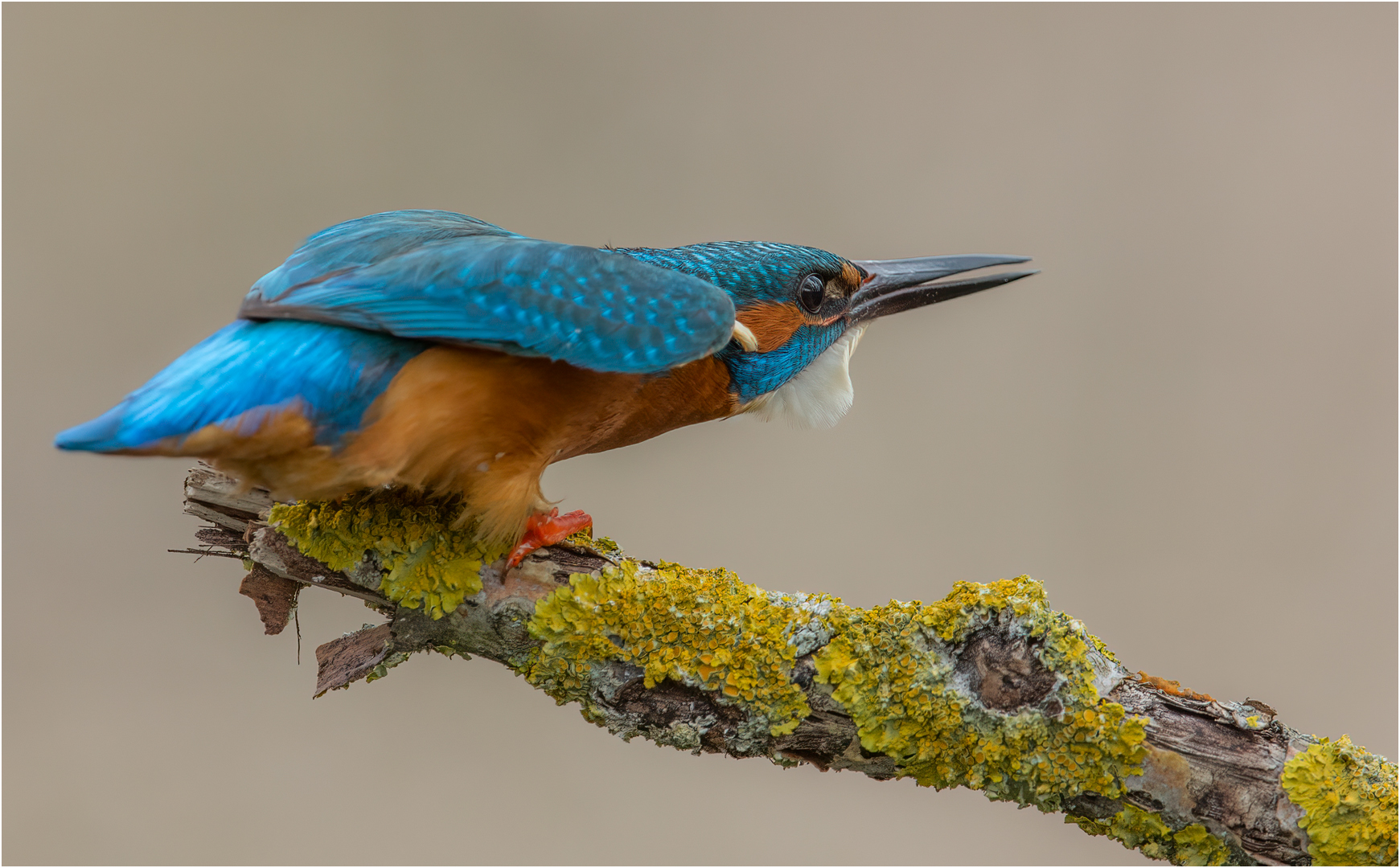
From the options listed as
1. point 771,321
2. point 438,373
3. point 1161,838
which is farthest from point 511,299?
point 1161,838

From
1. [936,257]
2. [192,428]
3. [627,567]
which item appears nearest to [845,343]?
[936,257]

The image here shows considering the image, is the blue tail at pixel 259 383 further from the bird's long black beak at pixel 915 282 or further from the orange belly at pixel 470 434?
the bird's long black beak at pixel 915 282

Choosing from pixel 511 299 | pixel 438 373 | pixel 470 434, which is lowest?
pixel 470 434

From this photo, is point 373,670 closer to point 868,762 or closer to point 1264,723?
point 868,762

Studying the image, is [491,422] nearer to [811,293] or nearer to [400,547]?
[400,547]

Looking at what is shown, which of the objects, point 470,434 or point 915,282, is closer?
point 470,434

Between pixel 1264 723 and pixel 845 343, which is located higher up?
pixel 845 343

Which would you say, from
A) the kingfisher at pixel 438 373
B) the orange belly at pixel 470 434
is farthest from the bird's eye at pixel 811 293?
the orange belly at pixel 470 434
